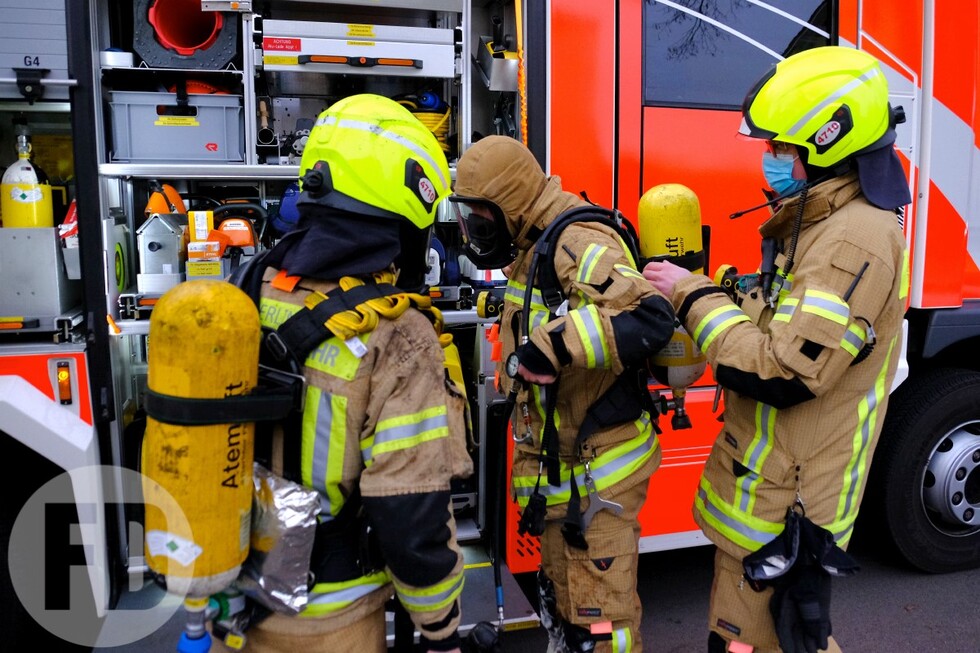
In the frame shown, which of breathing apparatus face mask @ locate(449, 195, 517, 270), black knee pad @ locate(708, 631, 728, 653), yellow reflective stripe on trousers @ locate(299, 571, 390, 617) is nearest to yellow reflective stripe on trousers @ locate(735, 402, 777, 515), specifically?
black knee pad @ locate(708, 631, 728, 653)

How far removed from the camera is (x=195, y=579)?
130 cm

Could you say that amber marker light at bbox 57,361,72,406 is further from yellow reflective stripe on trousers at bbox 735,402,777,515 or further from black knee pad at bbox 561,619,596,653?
yellow reflective stripe on trousers at bbox 735,402,777,515

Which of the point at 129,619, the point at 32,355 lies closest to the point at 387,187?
the point at 32,355

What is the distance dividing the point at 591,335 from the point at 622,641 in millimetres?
1002

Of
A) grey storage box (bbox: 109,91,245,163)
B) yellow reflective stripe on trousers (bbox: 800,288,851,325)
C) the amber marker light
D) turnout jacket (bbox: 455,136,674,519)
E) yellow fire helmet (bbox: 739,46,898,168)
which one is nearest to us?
yellow reflective stripe on trousers (bbox: 800,288,851,325)

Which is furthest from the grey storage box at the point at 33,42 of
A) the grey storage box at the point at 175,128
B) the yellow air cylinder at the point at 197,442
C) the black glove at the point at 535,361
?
the black glove at the point at 535,361

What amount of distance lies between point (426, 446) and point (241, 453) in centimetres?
35

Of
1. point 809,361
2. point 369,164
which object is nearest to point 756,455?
point 809,361

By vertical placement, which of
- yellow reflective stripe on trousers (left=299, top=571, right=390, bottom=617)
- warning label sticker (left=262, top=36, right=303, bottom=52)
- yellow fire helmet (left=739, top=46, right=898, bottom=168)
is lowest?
yellow reflective stripe on trousers (left=299, top=571, right=390, bottom=617)

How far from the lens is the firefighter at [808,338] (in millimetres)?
1797

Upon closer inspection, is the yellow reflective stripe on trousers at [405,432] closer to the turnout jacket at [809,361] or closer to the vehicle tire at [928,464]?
the turnout jacket at [809,361]

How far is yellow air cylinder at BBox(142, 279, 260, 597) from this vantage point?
126 cm

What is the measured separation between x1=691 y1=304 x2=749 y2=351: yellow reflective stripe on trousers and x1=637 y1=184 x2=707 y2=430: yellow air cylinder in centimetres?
30

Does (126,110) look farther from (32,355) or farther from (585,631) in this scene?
(585,631)
